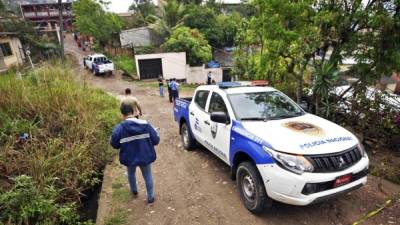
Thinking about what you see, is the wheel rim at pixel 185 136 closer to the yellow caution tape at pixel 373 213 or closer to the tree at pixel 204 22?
the yellow caution tape at pixel 373 213

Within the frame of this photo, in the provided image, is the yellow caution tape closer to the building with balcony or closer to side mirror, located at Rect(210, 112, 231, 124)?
side mirror, located at Rect(210, 112, 231, 124)

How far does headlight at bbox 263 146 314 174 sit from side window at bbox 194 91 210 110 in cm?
255

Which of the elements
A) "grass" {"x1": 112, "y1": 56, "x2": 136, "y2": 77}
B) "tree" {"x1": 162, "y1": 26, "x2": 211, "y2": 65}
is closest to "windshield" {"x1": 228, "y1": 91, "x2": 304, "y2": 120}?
"tree" {"x1": 162, "y1": 26, "x2": 211, "y2": 65}

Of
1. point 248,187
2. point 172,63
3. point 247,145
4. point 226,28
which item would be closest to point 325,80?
point 247,145

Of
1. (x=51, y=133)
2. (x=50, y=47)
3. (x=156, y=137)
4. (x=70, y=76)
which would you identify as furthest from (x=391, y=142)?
(x=50, y=47)

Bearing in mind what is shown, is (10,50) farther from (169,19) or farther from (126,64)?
(169,19)

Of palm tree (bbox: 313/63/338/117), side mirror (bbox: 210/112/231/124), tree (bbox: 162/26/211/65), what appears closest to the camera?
side mirror (bbox: 210/112/231/124)

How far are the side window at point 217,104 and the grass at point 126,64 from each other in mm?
19040

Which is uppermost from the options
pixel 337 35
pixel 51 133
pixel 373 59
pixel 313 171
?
pixel 337 35

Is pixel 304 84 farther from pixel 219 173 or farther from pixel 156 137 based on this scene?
pixel 156 137

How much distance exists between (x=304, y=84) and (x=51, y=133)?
7487 millimetres

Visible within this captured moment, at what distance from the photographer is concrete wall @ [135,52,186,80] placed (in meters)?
22.5

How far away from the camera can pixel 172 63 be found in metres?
22.9

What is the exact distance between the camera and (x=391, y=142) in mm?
6051
